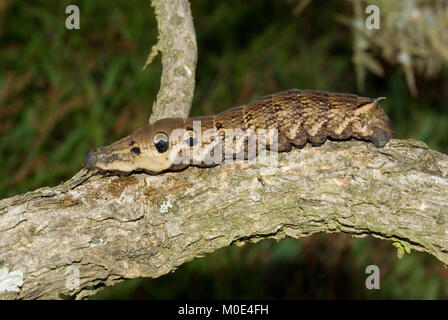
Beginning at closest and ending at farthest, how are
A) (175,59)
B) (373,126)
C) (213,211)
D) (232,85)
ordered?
(213,211), (373,126), (175,59), (232,85)

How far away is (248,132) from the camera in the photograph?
3.27 m

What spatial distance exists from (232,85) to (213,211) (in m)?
5.00

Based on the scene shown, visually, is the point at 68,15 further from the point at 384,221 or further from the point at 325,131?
the point at 384,221

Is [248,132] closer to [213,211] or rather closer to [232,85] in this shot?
[213,211]

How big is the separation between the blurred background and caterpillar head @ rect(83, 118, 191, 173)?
2.51m

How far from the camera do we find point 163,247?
299 cm

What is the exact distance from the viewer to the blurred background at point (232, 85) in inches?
236

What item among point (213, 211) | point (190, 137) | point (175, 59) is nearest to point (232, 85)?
A: point (175, 59)

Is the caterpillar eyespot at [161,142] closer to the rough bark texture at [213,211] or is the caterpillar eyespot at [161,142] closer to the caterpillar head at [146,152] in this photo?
the caterpillar head at [146,152]

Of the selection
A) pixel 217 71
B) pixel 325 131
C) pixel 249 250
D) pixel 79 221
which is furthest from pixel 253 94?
pixel 79 221

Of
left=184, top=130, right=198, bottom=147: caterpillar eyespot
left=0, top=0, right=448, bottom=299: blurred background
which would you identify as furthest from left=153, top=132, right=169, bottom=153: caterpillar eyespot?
left=0, top=0, right=448, bottom=299: blurred background

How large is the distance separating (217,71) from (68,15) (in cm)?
223

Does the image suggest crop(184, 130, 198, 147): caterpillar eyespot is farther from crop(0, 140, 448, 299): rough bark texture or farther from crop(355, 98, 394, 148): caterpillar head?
crop(355, 98, 394, 148): caterpillar head

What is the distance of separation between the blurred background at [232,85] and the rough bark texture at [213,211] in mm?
2402
